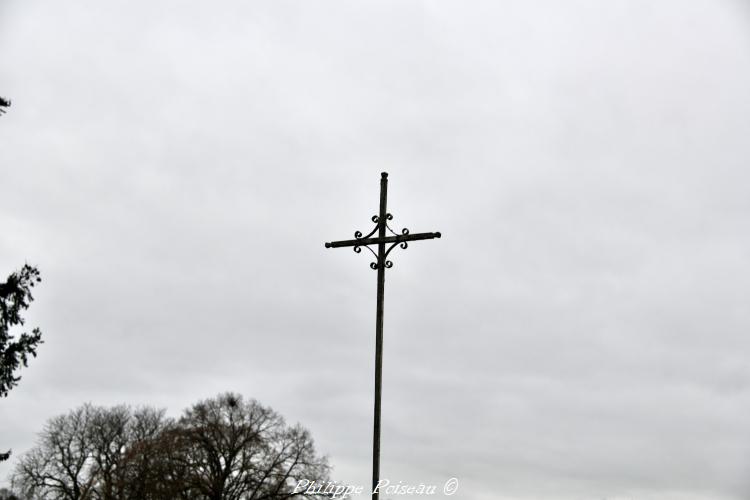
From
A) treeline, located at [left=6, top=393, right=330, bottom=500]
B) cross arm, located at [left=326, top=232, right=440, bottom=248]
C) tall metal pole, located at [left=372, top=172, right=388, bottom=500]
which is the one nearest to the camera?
tall metal pole, located at [left=372, top=172, right=388, bottom=500]

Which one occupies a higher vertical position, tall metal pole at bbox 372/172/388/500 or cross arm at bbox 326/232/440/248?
cross arm at bbox 326/232/440/248

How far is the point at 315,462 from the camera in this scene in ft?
166

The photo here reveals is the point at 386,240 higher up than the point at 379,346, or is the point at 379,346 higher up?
the point at 386,240

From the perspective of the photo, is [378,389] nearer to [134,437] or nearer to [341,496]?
Answer: [341,496]

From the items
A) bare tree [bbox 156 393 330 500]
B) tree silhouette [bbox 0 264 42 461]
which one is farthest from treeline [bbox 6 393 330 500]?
tree silhouette [bbox 0 264 42 461]

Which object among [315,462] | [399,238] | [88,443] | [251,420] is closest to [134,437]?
[88,443]

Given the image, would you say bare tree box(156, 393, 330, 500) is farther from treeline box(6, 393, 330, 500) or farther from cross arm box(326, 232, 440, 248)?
cross arm box(326, 232, 440, 248)

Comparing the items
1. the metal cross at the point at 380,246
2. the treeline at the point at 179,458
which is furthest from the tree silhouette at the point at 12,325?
the treeline at the point at 179,458

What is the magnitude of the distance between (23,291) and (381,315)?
7600 mm

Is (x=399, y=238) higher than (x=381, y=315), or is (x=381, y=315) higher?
(x=399, y=238)

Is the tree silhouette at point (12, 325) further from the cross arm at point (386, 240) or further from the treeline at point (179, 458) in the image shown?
the treeline at point (179, 458)

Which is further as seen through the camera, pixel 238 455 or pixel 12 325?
pixel 238 455

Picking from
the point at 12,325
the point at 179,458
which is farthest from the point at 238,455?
the point at 12,325

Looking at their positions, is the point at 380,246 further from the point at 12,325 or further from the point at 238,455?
the point at 238,455
